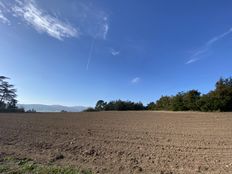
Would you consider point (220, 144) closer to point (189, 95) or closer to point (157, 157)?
point (157, 157)

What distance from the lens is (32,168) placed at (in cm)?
552

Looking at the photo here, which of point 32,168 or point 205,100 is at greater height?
point 205,100

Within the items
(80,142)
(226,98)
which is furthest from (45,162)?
(226,98)

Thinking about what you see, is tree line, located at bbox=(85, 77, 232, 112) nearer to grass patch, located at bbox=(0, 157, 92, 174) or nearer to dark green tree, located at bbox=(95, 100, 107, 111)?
dark green tree, located at bbox=(95, 100, 107, 111)

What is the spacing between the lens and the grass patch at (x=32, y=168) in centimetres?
527

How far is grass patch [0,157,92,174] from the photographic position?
5.27 metres

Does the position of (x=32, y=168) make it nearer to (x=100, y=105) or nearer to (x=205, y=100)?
(x=205, y=100)

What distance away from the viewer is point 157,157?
6.91m

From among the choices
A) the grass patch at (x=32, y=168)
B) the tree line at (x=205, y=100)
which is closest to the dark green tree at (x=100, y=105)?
the tree line at (x=205, y=100)

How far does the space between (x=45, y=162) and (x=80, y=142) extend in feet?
10.3

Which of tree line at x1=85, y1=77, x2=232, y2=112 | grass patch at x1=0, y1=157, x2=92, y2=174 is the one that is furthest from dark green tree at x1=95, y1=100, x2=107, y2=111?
grass patch at x1=0, y1=157, x2=92, y2=174

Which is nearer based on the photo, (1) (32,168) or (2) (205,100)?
(1) (32,168)

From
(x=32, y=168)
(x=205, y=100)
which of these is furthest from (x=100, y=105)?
(x=32, y=168)

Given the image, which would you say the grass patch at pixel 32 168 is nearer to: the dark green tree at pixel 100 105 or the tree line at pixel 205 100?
the tree line at pixel 205 100
